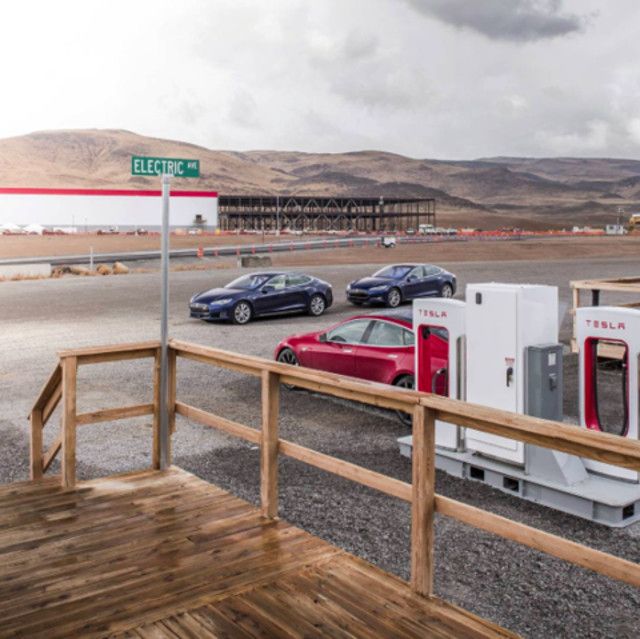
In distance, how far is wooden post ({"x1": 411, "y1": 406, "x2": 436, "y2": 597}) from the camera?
4316mm

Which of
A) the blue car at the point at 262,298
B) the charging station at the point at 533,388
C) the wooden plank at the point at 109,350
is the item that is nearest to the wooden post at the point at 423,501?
the wooden plank at the point at 109,350

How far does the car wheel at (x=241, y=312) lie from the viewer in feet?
73.9

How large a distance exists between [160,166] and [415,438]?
3.69 meters

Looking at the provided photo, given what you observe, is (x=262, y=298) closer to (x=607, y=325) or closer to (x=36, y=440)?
(x=607, y=325)

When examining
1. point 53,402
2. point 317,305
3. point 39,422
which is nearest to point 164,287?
point 53,402

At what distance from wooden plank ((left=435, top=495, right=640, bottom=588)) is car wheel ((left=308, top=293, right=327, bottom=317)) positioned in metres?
20.2

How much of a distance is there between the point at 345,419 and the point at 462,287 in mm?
25368

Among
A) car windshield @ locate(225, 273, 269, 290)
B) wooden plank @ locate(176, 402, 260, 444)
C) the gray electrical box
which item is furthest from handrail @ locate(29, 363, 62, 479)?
car windshield @ locate(225, 273, 269, 290)

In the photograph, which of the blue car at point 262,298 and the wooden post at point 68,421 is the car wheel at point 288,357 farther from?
the blue car at point 262,298

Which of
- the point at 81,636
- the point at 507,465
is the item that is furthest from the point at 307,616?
the point at 507,465

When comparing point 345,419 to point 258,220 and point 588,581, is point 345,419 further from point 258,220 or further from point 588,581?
point 258,220

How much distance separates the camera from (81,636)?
153 inches

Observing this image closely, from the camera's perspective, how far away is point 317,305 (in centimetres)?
2464

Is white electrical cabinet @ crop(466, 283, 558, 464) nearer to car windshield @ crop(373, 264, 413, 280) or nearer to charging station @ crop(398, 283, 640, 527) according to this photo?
charging station @ crop(398, 283, 640, 527)
